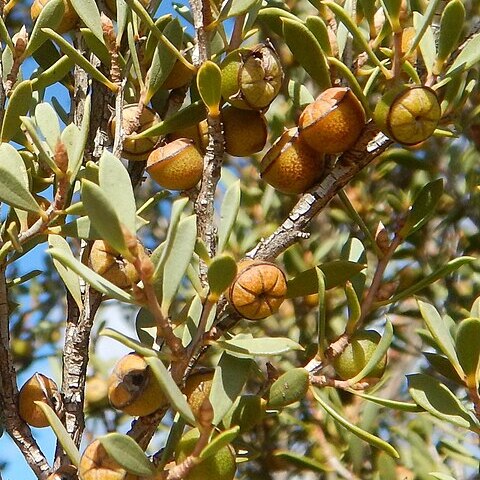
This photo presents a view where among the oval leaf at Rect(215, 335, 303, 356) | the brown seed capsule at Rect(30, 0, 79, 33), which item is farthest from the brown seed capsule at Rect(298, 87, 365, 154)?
the brown seed capsule at Rect(30, 0, 79, 33)

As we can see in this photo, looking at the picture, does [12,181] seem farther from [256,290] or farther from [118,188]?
[256,290]

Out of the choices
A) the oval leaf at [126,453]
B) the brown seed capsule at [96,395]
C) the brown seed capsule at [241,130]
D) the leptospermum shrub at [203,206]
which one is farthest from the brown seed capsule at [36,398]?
the brown seed capsule at [96,395]

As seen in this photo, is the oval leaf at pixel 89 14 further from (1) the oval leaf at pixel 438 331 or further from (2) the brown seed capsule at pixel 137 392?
(1) the oval leaf at pixel 438 331

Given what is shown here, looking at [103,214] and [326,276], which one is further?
[326,276]

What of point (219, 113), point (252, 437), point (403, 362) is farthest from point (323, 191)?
point (403, 362)

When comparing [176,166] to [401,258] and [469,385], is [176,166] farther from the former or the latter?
[401,258]

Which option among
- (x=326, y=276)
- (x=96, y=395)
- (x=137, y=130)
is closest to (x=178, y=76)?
(x=137, y=130)
